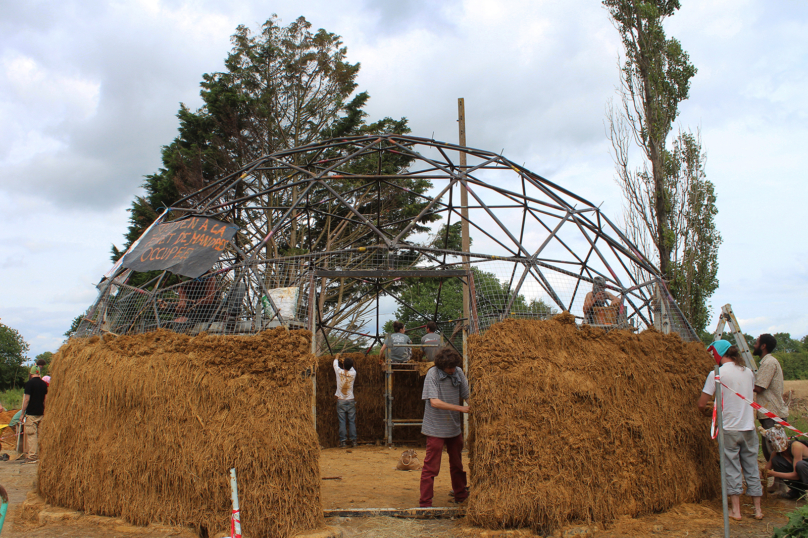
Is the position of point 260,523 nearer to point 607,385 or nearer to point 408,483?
point 408,483

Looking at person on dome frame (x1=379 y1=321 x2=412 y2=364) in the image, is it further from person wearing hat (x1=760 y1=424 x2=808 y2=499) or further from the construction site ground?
person wearing hat (x1=760 y1=424 x2=808 y2=499)

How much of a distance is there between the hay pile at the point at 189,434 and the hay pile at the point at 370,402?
6005 millimetres

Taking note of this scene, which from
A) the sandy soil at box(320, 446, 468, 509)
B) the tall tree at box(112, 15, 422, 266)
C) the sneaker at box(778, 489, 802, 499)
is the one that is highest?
the tall tree at box(112, 15, 422, 266)

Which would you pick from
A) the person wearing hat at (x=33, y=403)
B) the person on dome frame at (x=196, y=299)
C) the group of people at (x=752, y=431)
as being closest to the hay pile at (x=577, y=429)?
the group of people at (x=752, y=431)

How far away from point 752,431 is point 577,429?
2055 millimetres

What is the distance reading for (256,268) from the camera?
321 inches

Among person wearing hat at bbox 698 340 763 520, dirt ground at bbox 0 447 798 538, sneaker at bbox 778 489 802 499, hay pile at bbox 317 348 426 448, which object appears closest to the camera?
dirt ground at bbox 0 447 798 538

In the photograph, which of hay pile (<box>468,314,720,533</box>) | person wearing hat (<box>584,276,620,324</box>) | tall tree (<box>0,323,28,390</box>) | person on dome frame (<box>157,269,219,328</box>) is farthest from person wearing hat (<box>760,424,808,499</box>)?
tall tree (<box>0,323,28,390</box>)

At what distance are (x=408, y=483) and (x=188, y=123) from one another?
1878 cm

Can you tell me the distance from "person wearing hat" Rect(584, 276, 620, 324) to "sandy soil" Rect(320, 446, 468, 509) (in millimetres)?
3367

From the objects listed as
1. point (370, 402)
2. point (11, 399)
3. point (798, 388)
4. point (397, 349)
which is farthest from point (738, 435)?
point (11, 399)

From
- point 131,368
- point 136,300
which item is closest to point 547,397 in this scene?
point 131,368

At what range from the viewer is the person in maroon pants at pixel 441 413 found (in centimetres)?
614

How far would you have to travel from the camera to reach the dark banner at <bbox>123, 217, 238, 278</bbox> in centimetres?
774
